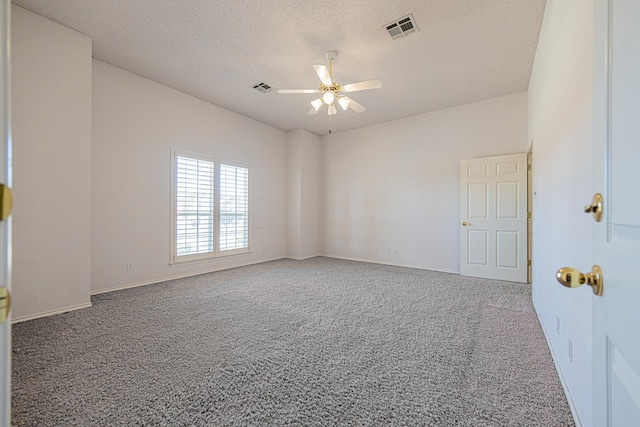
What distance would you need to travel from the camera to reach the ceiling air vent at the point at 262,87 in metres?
4.27

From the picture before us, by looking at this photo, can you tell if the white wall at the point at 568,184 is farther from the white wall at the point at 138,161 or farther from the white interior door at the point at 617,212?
the white wall at the point at 138,161

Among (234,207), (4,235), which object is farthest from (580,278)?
(234,207)

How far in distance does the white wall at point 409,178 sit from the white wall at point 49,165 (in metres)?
4.77

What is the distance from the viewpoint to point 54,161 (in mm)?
2936

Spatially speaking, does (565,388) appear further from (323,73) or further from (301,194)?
(301,194)

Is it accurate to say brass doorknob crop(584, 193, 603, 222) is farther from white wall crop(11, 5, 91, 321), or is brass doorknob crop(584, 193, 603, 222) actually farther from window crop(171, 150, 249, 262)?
window crop(171, 150, 249, 262)

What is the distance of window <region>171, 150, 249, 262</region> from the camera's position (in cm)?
457

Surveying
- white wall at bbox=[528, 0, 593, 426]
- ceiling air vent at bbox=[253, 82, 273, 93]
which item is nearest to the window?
ceiling air vent at bbox=[253, 82, 273, 93]

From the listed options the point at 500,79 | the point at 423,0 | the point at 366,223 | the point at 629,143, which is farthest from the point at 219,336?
the point at 500,79

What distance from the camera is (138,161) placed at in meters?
4.07

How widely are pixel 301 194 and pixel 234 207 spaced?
5.46 feet

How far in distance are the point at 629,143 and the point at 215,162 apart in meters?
5.28

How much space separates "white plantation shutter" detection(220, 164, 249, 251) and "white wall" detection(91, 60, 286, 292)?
295 millimetres

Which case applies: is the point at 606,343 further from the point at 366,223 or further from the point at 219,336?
the point at 366,223
